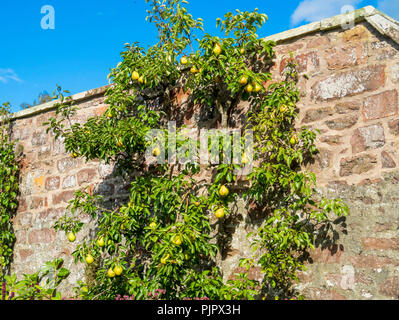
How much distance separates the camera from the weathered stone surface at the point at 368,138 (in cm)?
282

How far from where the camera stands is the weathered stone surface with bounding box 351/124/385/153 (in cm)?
282

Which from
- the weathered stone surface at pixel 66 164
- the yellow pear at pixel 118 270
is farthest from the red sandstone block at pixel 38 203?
the yellow pear at pixel 118 270

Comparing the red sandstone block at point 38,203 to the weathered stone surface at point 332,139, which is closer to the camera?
the weathered stone surface at point 332,139

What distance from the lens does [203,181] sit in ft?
11.7

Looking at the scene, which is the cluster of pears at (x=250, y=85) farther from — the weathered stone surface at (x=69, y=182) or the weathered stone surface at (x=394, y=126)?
the weathered stone surface at (x=69, y=182)

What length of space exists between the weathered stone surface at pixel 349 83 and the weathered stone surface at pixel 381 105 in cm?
8

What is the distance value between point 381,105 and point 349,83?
0.95 feet

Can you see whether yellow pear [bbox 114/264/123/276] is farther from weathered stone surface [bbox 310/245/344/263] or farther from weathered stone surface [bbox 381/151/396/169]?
weathered stone surface [bbox 381/151/396/169]

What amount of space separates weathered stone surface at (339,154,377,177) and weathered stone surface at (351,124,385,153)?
2.5 inches

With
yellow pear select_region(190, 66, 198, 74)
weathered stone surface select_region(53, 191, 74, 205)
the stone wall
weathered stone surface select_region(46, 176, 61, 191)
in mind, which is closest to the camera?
the stone wall

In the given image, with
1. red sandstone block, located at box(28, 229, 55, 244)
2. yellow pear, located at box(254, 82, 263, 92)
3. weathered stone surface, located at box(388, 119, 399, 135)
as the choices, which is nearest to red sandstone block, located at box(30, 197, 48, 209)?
red sandstone block, located at box(28, 229, 55, 244)
